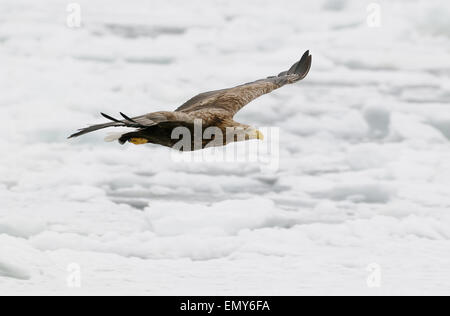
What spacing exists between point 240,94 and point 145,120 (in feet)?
14.7

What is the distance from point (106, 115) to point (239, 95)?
18.4 ft

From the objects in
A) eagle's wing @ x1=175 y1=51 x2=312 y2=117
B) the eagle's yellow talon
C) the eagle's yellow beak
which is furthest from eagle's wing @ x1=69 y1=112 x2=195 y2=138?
eagle's wing @ x1=175 y1=51 x2=312 y2=117

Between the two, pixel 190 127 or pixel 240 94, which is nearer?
pixel 190 127

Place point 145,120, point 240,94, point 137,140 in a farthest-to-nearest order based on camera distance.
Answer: point 240,94, point 137,140, point 145,120

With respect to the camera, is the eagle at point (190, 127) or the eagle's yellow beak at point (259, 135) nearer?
the eagle at point (190, 127)

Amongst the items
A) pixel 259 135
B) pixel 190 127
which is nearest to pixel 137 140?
pixel 190 127

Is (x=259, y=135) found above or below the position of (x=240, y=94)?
below

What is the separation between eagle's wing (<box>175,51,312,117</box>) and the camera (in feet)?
47.5

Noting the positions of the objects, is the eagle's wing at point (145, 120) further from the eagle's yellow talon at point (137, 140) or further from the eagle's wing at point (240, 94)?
the eagle's wing at point (240, 94)

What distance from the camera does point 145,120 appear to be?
37.2 feet

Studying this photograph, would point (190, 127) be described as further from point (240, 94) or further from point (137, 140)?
point (240, 94)

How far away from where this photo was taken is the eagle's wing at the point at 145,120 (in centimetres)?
1057

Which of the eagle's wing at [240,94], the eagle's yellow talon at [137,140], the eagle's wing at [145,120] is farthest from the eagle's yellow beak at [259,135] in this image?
the eagle's yellow talon at [137,140]

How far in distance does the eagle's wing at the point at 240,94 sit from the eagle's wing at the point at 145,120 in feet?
4.75
